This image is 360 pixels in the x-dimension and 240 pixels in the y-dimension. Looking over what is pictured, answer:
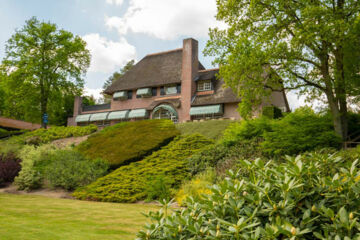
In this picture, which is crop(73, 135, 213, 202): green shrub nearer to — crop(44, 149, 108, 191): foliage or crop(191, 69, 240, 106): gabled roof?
crop(44, 149, 108, 191): foliage

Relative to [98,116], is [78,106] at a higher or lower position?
higher

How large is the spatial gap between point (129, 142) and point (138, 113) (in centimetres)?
1762

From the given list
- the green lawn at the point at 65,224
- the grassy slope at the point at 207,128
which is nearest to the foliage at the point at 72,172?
the green lawn at the point at 65,224

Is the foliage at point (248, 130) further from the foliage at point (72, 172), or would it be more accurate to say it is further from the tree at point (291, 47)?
the foliage at point (72, 172)

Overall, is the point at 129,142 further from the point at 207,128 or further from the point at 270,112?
the point at 270,112

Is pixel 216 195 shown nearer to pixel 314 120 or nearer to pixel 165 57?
pixel 314 120

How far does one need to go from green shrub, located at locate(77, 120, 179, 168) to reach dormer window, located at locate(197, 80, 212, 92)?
33.8 feet

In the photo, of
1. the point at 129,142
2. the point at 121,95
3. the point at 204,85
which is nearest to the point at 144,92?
the point at 121,95

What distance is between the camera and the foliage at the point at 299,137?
46.6 feet

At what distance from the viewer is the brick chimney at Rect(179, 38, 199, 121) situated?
35.5m

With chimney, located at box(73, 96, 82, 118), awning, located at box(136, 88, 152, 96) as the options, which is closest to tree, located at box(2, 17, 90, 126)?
chimney, located at box(73, 96, 82, 118)

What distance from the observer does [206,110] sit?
33406 millimetres

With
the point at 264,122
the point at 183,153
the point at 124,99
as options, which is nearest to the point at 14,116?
the point at 124,99

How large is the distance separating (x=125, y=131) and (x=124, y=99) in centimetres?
1752
